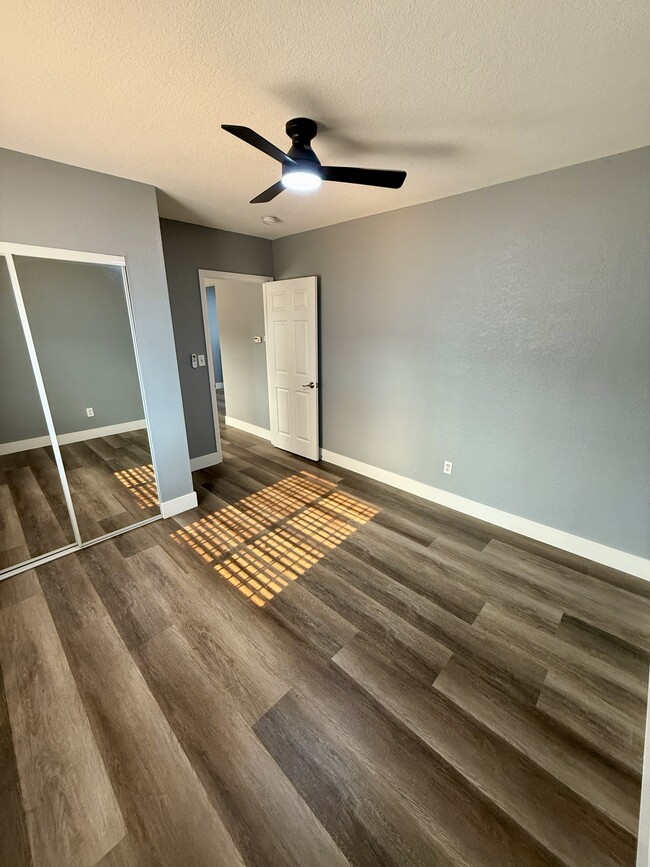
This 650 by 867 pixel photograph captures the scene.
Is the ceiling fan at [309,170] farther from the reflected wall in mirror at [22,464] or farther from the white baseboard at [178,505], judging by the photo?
the white baseboard at [178,505]

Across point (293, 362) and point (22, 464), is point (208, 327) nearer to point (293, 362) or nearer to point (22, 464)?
point (293, 362)

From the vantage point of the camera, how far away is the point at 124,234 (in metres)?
2.36

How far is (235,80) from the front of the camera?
4.52ft

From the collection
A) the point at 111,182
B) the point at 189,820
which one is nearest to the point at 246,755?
the point at 189,820

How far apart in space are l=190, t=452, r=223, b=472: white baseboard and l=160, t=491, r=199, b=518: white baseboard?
0.79 metres

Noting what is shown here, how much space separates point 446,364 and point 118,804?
3117mm

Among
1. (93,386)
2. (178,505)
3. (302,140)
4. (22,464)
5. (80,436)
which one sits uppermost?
(302,140)

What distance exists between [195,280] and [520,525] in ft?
12.6

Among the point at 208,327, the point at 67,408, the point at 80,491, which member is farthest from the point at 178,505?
the point at 208,327

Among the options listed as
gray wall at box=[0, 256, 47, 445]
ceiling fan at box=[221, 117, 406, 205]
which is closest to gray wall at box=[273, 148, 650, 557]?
ceiling fan at box=[221, 117, 406, 205]

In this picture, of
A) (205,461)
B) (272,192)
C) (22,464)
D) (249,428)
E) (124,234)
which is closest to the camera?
(272,192)

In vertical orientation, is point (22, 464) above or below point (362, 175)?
below

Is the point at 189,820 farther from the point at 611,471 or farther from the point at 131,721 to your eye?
the point at 611,471

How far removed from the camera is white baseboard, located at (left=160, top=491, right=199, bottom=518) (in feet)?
9.52
